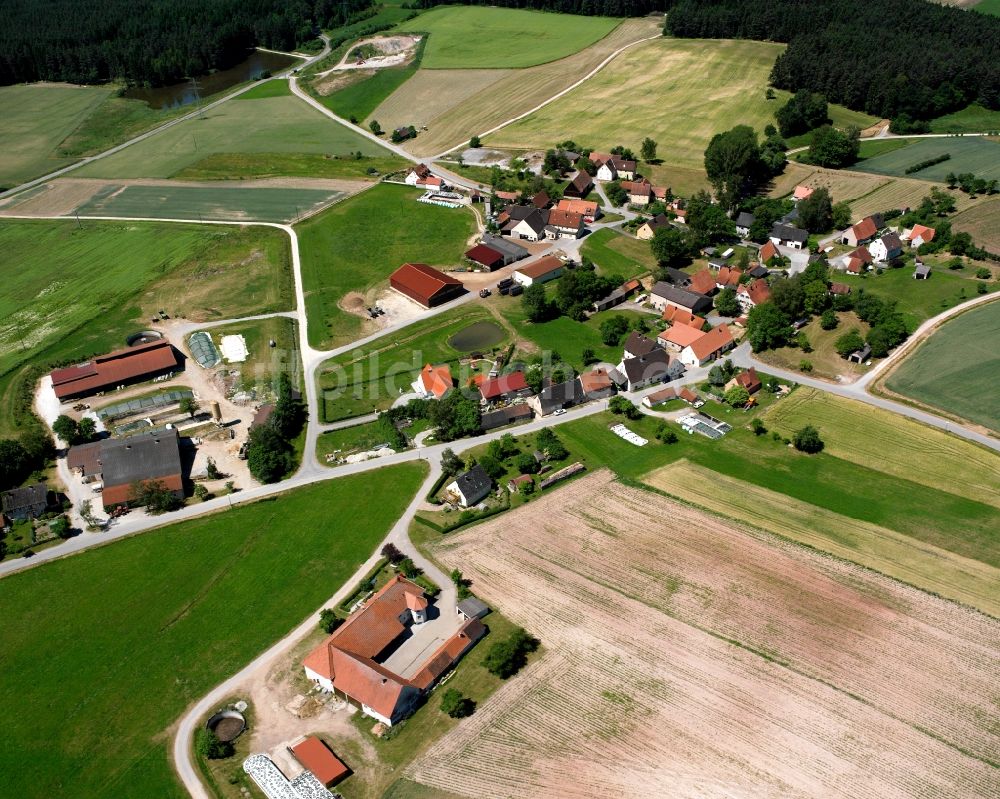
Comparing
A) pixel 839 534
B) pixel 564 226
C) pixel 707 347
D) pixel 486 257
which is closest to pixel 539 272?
pixel 486 257

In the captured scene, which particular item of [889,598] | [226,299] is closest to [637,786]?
[889,598]

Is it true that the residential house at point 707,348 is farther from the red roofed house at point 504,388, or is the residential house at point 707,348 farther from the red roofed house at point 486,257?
the red roofed house at point 486,257

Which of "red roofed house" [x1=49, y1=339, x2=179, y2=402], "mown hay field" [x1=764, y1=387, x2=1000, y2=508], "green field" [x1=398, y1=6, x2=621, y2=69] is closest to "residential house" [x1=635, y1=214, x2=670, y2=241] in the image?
"mown hay field" [x1=764, y1=387, x2=1000, y2=508]

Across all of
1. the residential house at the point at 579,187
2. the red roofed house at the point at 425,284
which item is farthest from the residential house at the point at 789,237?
the red roofed house at the point at 425,284

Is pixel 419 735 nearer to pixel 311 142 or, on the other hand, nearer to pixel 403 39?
pixel 311 142

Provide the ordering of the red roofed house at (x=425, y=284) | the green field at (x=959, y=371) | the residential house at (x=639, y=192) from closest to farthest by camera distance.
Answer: the green field at (x=959, y=371)
the red roofed house at (x=425, y=284)
the residential house at (x=639, y=192)

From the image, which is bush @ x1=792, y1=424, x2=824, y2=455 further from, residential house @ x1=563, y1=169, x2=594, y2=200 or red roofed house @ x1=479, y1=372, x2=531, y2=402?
residential house @ x1=563, y1=169, x2=594, y2=200

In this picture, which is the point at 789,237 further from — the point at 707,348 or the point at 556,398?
the point at 556,398
